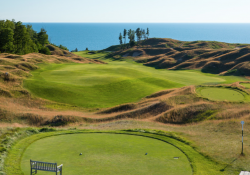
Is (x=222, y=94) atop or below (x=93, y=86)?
atop

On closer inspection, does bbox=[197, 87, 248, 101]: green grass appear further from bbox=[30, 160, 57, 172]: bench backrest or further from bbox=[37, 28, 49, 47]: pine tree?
bbox=[37, 28, 49, 47]: pine tree

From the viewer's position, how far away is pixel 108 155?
54.6 feet

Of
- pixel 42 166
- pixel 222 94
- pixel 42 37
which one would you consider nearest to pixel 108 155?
pixel 42 166

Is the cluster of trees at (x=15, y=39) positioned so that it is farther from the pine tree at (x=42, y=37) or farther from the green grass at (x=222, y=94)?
the green grass at (x=222, y=94)

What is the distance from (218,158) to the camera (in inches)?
685

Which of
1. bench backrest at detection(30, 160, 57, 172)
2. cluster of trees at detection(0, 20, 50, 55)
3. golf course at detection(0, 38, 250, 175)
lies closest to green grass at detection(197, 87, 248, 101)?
golf course at detection(0, 38, 250, 175)

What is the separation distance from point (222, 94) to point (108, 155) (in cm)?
2542

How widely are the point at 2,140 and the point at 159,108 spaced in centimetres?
2164

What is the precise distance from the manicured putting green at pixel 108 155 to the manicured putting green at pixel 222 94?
734 inches

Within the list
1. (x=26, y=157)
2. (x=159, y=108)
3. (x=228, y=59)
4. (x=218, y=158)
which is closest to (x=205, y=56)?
(x=228, y=59)

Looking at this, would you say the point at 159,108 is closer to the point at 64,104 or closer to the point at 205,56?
the point at 64,104

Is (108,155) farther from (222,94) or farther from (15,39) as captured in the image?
(15,39)

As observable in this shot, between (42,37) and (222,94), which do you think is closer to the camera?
(222,94)

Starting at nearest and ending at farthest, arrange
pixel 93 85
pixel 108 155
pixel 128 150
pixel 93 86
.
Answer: pixel 108 155 < pixel 128 150 < pixel 93 86 < pixel 93 85
